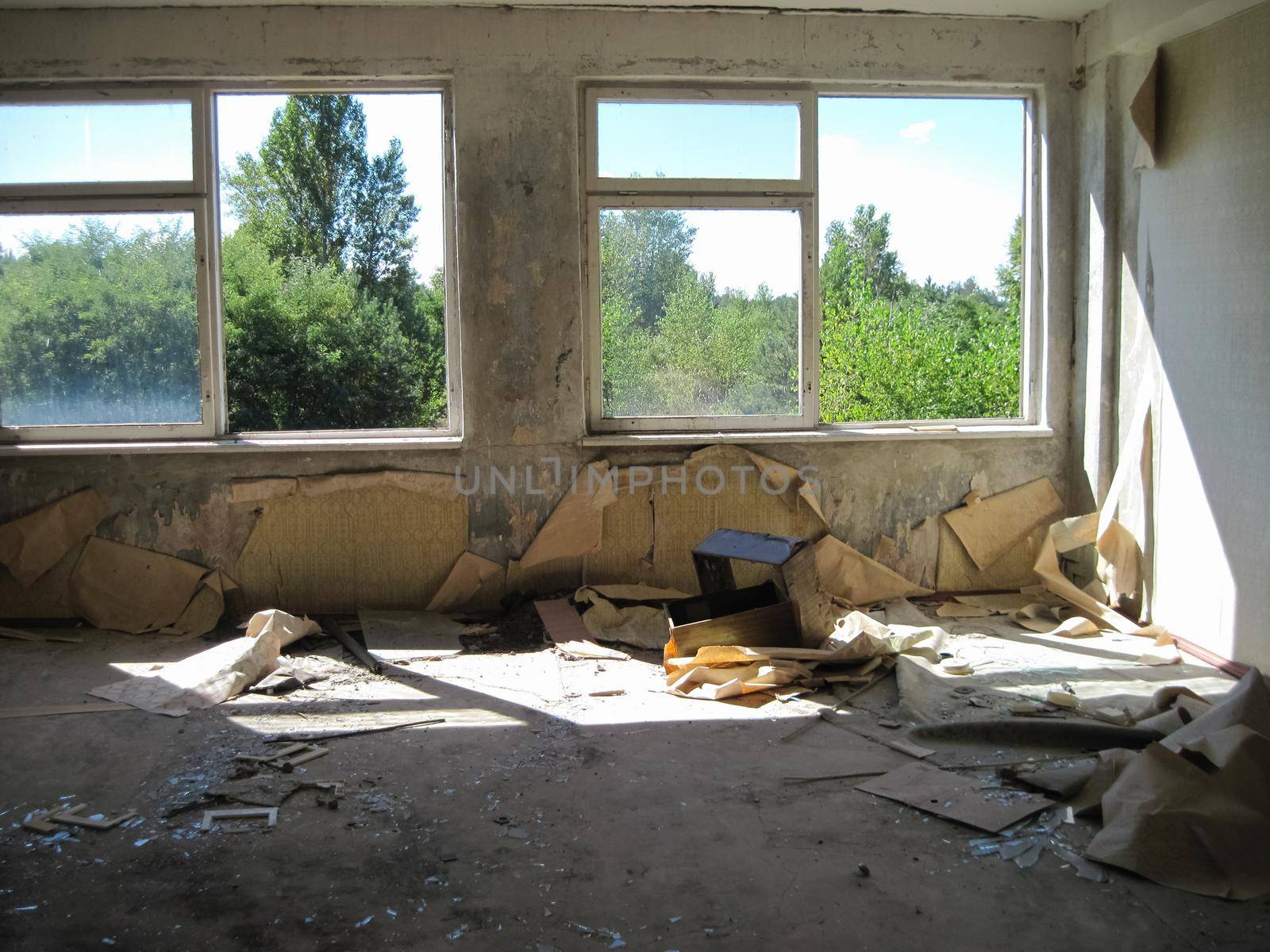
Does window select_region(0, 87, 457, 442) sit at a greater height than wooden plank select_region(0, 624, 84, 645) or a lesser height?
greater

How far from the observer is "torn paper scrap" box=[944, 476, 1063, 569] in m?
5.61

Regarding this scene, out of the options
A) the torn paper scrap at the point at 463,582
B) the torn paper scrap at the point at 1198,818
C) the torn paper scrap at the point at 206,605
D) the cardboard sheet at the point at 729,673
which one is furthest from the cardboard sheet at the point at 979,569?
the torn paper scrap at the point at 206,605

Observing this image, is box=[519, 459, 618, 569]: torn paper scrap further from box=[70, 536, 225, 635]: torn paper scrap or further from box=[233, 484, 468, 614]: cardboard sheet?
box=[70, 536, 225, 635]: torn paper scrap

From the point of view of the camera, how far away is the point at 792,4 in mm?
5215

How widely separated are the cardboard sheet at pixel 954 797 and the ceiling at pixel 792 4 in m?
3.85

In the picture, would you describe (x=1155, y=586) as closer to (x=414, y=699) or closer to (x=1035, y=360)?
(x=1035, y=360)

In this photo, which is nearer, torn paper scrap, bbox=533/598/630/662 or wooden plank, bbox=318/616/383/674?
wooden plank, bbox=318/616/383/674

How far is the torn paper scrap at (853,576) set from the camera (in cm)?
548

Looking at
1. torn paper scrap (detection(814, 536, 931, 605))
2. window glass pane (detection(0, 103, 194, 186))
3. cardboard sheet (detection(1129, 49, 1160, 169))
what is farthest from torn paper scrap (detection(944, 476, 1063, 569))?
window glass pane (detection(0, 103, 194, 186))

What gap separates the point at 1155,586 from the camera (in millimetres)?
5012

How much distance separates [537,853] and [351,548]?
291 cm

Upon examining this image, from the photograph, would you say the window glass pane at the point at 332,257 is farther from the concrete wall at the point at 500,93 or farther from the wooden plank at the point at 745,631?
→ the wooden plank at the point at 745,631

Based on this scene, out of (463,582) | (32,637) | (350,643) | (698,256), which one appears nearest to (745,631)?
(463,582)

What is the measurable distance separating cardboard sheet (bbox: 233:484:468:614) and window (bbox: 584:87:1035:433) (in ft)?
3.34
